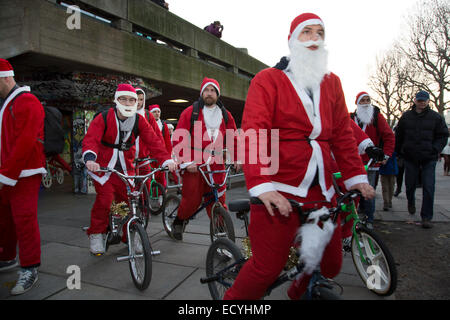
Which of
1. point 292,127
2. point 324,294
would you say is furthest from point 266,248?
point 292,127

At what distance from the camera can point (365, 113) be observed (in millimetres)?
5055

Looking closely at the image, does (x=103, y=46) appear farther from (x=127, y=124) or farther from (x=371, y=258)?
(x=371, y=258)

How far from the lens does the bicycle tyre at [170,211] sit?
4.80m

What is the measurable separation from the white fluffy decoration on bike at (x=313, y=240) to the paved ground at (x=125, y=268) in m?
1.28

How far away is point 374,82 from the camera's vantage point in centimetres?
3259

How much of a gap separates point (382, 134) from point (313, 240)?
3.97m

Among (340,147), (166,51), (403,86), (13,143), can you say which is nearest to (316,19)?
(340,147)

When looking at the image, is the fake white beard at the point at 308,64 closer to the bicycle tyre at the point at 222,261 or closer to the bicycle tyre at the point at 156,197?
the bicycle tyre at the point at 222,261

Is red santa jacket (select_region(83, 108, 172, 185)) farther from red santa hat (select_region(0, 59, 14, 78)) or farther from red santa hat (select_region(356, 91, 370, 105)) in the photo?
red santa hat (select_region(356, 91, 370, 105))

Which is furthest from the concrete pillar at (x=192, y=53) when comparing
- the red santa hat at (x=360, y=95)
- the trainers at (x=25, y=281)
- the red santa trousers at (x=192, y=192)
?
the trainers at (x=25, y=281)

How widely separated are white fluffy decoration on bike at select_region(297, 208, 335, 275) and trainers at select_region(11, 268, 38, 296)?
2596 mm

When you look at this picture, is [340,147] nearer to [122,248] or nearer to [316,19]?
[316,19]

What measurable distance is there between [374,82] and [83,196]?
32.0m

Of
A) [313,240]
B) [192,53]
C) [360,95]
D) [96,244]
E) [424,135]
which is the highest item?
[192,53]
